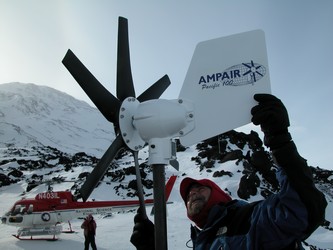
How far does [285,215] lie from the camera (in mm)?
2064

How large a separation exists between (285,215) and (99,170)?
2.36m

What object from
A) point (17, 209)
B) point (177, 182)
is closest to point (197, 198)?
Result: point (17, 209)

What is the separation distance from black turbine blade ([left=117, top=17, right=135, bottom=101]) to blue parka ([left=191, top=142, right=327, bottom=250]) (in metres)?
2.35

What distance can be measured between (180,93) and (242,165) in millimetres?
24545

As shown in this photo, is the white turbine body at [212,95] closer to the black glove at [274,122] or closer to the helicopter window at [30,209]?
the black glove at [274,122]

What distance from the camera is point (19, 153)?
205ft

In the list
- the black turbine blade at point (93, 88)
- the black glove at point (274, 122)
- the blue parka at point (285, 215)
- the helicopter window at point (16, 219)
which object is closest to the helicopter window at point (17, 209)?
the helicopter window at point (16, 219)

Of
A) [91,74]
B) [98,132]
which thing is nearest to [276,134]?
[91,74]

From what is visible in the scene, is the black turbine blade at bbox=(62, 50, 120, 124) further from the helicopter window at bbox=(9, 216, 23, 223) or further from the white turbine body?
the helicopter window at bbox=(9, 216, 23, 223)

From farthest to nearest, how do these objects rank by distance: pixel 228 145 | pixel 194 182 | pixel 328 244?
1. pixel 228 145
2. pixel 328 244
3. pixel 194 182

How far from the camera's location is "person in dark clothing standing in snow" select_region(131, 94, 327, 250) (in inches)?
80.4

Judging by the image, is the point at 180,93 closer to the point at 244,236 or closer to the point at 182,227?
the point at 244,236

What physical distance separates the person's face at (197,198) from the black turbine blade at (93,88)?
136 cm

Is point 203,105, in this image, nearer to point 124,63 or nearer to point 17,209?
point 124,63
